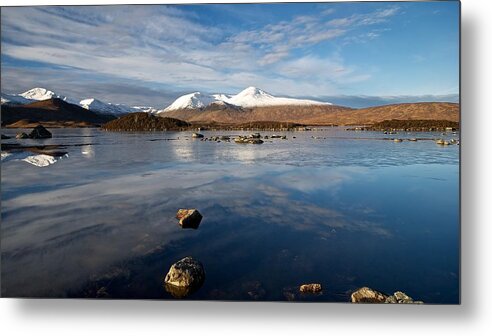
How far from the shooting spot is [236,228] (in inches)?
180

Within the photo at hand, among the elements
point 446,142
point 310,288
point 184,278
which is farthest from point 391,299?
point 446,142

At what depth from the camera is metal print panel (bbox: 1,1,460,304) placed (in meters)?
3.79

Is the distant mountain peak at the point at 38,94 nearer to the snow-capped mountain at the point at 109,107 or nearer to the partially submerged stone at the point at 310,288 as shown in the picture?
the snow-capped mountain at the point at 109,107

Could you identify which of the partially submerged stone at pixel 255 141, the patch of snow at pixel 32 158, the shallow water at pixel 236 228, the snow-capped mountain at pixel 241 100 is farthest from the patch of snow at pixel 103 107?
the partially submerged stone at pixel 255 141

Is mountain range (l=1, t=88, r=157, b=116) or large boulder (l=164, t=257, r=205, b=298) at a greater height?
mountain range (l=1, t=88, r=157, b=116)

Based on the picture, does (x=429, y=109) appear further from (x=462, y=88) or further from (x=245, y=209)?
(x=245, y=209)

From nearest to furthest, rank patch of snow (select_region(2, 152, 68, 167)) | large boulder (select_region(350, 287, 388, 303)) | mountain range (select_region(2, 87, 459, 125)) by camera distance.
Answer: large boulder (select_region(350, 287, 388, 303)) → patch of snow (select_region(2, 152, 68, 167)) → mountain range (select_region(2, 87, 459, 125))

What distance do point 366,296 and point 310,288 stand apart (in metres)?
0.60

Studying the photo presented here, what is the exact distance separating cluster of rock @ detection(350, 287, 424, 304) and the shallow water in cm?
7

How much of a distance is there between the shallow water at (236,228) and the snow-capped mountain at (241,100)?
1.41 m

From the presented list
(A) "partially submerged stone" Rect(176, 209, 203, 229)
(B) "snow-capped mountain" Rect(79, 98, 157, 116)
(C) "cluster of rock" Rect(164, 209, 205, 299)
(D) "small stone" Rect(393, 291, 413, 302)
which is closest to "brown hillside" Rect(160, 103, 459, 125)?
(B) "snow-capped mountain" Rect(79, 98, 157, 116)

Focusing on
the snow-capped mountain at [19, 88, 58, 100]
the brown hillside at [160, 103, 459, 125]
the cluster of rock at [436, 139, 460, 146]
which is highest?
the snow-capped mountain at [19, 88, 58, 100]

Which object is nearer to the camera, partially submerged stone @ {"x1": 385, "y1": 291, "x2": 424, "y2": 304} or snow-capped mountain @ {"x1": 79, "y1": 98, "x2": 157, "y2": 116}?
partially submerged stone @ {"x1": 385, "y1": 291, "x2": 424, "y2": 304}

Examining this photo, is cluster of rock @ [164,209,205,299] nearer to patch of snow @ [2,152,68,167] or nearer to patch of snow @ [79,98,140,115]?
patch of snow @ [2,152,68,167]
